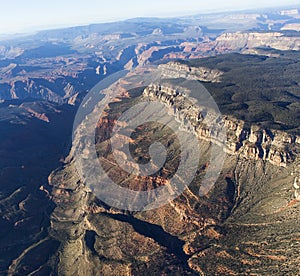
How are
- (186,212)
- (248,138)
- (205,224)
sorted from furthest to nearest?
(248,138)
(186,212)
(205,224)

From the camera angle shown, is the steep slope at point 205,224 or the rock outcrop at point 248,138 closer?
the steep slope at point 205,224

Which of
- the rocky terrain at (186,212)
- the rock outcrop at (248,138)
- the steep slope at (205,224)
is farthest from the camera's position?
the rock outcrop at (248,138)

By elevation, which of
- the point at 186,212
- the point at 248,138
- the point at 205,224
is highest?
the point at 248,138

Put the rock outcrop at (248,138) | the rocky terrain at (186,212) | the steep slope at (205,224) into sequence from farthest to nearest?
the rock outcrop at (248,138), the rocky terrain at (186,212), the steep slope at (205,224)

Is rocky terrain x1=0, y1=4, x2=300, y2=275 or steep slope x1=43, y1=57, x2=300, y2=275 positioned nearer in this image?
steep slope x1=43, y1=57, x2=300, y2=275

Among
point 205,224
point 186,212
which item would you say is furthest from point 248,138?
point 205,224

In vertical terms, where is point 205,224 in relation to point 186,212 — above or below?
below

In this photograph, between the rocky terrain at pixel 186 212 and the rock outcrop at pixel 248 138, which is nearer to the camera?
the rocky terrain at pixel 186 212

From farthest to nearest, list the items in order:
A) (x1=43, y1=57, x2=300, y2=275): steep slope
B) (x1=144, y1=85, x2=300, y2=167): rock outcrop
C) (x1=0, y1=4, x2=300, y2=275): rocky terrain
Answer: (x1=144, y1=85, x2=300, y2=167): rock outcrop < (x1=0, y1=4, x2=300, y2=275): rocky terrain < (x1=43, y1=57, x2=300, y2=275): steep slope

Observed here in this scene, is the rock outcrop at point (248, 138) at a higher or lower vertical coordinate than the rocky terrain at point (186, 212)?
higher

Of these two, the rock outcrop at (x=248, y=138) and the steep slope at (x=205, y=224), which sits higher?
the rock outcrop at (x=248, y=138)

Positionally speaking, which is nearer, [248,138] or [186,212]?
[186,212]

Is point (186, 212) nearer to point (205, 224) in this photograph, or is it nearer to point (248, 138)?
point (205, 224)
